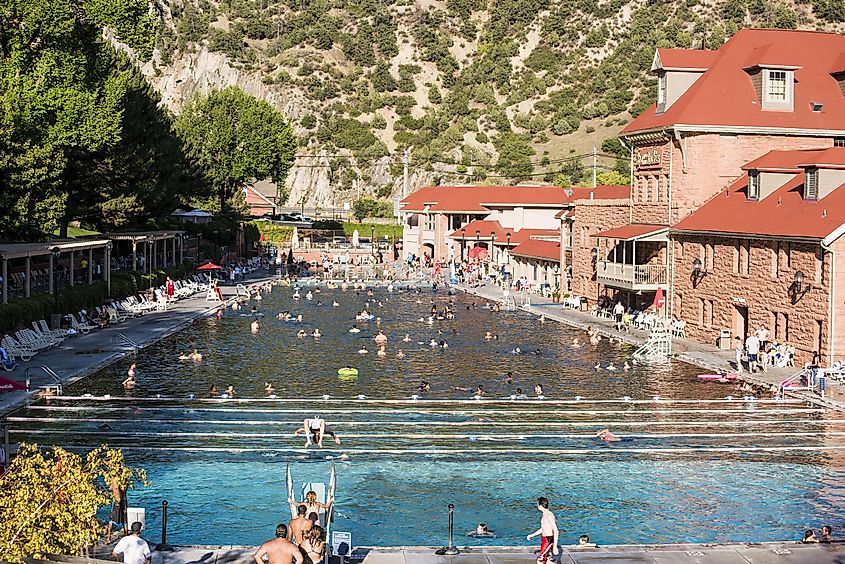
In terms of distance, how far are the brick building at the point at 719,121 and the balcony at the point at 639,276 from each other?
0.05 m

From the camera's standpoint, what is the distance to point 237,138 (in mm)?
135875

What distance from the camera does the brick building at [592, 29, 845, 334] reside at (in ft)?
196

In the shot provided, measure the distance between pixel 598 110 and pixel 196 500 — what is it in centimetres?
15700

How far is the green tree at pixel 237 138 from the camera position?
132 meters

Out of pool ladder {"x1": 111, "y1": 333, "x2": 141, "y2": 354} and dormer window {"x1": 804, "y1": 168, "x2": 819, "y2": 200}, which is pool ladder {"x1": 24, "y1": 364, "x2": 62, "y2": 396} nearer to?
pool ladder {"x1": 111, "y1": 333, "x2": 141, "y2": 354}

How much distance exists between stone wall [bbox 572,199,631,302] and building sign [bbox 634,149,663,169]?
141 inches

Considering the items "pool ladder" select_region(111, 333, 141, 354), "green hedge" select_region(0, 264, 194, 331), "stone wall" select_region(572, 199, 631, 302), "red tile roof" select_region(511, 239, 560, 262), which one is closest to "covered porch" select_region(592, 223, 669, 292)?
"stone wall" select_region(572, 199, 631, 302)

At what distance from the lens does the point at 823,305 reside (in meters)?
46.0

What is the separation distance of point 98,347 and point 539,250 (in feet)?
144

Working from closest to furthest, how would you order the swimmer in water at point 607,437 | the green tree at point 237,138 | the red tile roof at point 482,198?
the swimmer in water at point 607,437 → the red tile roof at point 482,198 → the green tree at point 237,138

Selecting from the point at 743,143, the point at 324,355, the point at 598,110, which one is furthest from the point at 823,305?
the point at 598,110

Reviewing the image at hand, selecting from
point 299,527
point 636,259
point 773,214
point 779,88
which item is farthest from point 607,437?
point 779,88

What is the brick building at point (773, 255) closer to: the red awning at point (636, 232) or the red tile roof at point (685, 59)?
the red awning at point (636, 232)

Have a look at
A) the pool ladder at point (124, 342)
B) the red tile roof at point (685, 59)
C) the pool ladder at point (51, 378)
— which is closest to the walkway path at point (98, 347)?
the pool ladder at point (124, 342)
